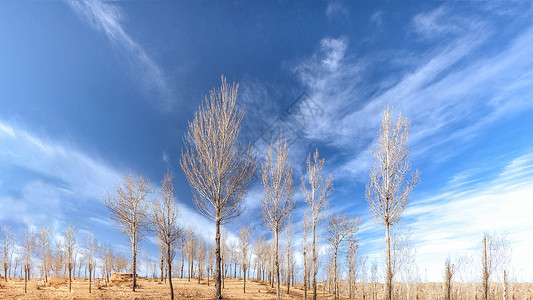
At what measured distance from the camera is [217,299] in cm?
1266

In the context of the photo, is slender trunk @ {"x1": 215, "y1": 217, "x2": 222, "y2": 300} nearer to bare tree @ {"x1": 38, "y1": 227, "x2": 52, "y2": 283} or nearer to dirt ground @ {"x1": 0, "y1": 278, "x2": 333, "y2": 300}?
dirt ground @ {"x1": 0, "y1": 278, "x2": 333, "y2": 300}

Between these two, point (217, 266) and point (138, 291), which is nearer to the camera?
point (217, 266)

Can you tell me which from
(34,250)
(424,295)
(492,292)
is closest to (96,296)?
(34,250)

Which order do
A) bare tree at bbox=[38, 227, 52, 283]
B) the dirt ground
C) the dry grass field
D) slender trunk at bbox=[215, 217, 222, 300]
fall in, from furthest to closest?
bare tree at bbox=[38, 227, 52, 283], the dry grass field, the dirt ground, slender trunk at bbox=[215, 217, 222, 300]

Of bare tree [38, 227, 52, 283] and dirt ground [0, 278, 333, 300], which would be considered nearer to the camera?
dirt ground [0, 278, 333, 300]

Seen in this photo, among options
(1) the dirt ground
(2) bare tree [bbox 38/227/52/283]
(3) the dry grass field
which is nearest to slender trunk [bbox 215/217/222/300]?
(1) the dirt ground

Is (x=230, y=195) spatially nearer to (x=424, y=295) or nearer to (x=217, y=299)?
(x=217, y=299)

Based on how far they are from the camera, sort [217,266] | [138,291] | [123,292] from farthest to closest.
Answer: [138,291], [123,292], [217,266]

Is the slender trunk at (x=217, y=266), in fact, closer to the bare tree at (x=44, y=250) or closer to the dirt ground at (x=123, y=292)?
the dirt ground at (x=123, y=292)

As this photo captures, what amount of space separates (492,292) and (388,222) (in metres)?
50.7

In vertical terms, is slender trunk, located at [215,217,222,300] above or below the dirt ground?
above

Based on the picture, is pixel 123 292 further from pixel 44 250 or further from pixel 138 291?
pixel 44 250

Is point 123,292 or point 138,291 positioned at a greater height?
point 123,292

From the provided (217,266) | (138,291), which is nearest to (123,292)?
(138,291)
